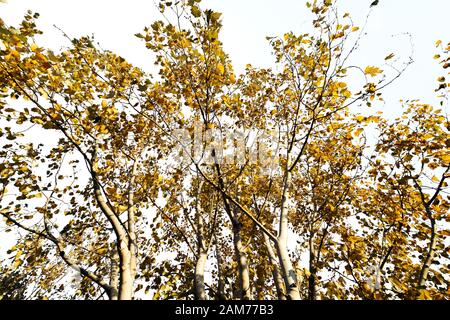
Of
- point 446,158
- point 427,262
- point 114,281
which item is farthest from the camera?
point 114,281

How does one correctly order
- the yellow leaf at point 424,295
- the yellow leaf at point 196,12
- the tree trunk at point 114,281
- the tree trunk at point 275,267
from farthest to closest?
the tree trunk at point 275,267 < the tree trunk at point 114,281 < the yellow leaf at point 196,12 < the yellow leaf at point 424,295

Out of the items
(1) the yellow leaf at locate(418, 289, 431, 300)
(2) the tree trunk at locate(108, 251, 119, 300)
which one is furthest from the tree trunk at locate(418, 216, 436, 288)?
(2) the tree trunk at locate(108, 251, 119, 300)

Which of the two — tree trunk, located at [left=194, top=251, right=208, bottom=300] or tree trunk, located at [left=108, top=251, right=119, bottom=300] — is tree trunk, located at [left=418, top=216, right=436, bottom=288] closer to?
tree trunk, located at [left=194, top=251, right=208, bottom=300]

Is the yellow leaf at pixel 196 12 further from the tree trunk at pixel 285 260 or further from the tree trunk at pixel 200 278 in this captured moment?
the tree trunk at pixel 200 278

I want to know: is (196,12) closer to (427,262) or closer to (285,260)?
(285,260)

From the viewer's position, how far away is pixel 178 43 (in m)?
4.82

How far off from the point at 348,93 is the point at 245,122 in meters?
2.91

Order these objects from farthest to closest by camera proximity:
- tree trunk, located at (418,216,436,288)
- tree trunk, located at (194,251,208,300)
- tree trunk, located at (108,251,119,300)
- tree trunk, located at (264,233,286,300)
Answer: tree trunk, located at (194,251,208,300), tree trunk, located at (264,233,286,300), tree trunk, located at (418,216,436,288), tree trunk, located at (108,251,119,300)

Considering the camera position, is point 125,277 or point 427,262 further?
point 427,262

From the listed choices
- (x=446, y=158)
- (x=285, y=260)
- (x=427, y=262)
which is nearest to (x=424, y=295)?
(x=427, y=262)

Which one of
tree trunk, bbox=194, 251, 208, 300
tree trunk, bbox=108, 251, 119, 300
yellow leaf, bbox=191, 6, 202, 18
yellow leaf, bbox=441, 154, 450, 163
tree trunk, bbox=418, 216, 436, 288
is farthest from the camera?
tree trunk, bbox=194, 251, 208, 300

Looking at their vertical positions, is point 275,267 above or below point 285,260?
above

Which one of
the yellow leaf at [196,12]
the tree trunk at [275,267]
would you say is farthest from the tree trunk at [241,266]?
the yellow leaf at [196,12]
